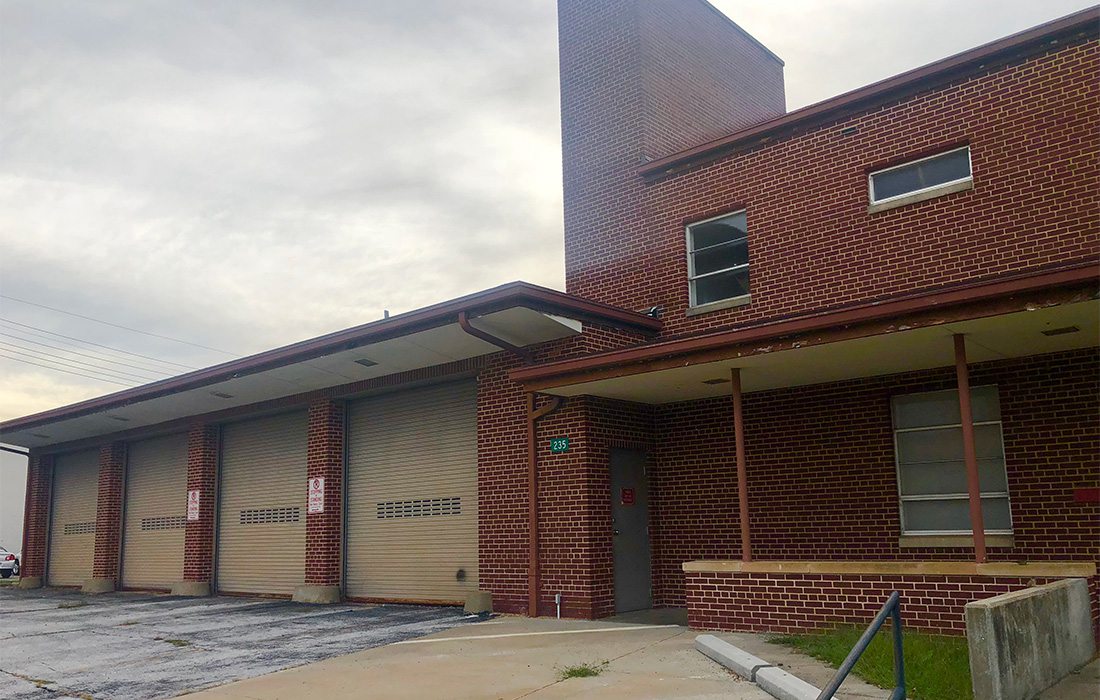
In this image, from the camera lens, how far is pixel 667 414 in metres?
14.5

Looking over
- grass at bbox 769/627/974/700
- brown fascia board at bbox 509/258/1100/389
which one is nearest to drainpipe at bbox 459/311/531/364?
brown fascia board at bbox 509/258/1100/389

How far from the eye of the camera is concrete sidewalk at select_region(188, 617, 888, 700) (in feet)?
26.2

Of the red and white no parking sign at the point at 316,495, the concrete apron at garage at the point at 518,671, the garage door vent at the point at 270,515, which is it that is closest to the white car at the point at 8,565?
the garage door vent at the point at 270,515

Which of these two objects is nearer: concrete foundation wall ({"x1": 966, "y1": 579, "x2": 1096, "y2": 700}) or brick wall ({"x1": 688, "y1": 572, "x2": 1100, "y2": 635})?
concrete foundation wall ({"x1": 966, "y1": 579, "x2": 1096, "y2": 700})

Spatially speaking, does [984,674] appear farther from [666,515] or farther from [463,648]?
[666,515]

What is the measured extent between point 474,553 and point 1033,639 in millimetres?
9217

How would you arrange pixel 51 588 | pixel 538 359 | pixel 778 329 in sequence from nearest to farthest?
pixel 778 329
pixel 538 359
pixel 51 588

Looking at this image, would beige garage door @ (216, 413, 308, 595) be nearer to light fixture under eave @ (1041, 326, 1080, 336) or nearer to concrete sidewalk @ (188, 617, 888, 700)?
concrete sidewalk @ (188, 617, 888, 700)

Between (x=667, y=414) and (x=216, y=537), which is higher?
(x=667, y=414)

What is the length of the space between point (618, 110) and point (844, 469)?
7682 millimetres

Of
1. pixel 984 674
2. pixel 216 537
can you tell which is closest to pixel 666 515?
pixel 984 674

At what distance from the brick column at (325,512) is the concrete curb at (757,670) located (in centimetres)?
912

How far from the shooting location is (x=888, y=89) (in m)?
12.8

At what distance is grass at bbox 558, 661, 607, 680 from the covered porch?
2.53 metres
